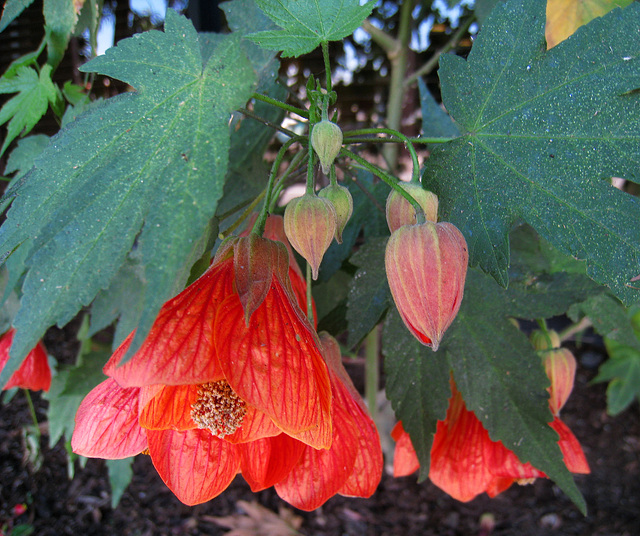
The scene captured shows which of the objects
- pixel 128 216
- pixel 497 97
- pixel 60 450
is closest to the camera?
pixel 128 216

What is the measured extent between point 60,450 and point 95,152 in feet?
4.18

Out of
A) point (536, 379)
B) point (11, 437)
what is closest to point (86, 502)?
point (11, 437)

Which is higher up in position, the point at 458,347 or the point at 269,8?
the point at 269,8

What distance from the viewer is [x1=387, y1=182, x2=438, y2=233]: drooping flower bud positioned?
0.42 m

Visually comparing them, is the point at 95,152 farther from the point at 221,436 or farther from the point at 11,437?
the point at 11,437

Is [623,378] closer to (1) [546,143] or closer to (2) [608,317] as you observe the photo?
(2) [608,317]

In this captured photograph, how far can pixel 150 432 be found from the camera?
0.41m

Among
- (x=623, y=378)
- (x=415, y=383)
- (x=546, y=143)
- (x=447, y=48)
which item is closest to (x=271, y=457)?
(x=415, y=383)

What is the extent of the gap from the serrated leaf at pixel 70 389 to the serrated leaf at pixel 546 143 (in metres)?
0.63

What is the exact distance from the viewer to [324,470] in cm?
44

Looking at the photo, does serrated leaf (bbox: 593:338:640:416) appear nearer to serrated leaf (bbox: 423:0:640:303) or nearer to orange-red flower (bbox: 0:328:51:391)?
serrated leaf (bbox: 423:0:640:303)

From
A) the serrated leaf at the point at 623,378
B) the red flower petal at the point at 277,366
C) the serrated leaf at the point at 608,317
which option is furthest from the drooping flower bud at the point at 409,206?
the serrated leaf at the point at 623,378

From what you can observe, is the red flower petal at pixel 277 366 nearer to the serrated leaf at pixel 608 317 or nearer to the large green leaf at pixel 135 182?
the large green leaf at pixel 135 182

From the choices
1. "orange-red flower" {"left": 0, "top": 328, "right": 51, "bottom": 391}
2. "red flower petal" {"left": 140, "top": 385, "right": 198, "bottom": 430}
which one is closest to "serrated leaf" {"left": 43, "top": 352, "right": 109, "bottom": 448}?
"orange-red flower" {"left": 0, "top": 328, "right": 51, "bottom": 391}
